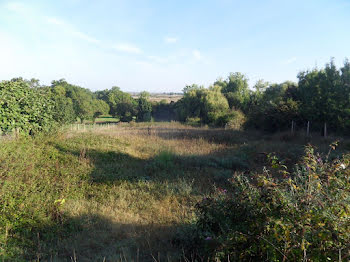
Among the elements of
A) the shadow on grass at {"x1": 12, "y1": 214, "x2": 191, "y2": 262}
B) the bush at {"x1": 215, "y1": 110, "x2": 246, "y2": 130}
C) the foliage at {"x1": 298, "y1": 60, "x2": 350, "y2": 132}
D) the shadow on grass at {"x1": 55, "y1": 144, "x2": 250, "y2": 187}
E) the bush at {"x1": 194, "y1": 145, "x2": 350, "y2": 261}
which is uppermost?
the foliage at {"x1": 298, "y1": 60, "x2": 350, "y2": 132}

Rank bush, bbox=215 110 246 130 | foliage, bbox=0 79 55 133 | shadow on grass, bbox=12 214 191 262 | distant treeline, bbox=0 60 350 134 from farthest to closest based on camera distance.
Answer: bush, bbox=215 110 246 130
distant treeline, bbox=0 60 350 134
foliage, bbox=0 79 55 133
shadow on grass, bbox=12 214 191 262

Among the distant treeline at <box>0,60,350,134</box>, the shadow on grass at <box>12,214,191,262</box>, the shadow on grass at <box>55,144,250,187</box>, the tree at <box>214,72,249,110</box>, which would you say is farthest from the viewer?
the tree at <box>214,72,249,110</box>

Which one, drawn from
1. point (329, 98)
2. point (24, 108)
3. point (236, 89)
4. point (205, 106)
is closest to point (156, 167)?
point (24, 108)

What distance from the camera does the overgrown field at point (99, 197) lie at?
12.1 feet

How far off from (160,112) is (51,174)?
49343 mm

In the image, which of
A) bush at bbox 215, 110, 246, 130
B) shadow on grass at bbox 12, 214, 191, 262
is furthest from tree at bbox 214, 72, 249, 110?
shadow on grass at bbox 12, 214, 191, 262

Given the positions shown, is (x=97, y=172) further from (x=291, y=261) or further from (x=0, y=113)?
(x=291, y=261)

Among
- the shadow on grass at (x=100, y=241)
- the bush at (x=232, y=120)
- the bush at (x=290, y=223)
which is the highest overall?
the bush at (x=232, y=120)

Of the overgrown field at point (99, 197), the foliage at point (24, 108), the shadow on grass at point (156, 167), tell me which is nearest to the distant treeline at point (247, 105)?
the foliage at point (24, 108)

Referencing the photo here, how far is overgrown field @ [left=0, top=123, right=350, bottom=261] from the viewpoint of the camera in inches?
145

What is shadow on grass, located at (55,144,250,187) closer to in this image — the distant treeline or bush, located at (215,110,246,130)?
the distant treeline

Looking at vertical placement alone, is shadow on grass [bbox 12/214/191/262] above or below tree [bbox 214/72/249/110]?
below

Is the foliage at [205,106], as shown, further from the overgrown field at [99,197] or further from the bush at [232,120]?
the overgrown field at [99,197]

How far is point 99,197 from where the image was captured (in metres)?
5.91
